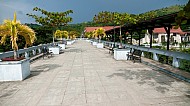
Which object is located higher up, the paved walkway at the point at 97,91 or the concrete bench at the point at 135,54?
the concrete bench at the point at 135,54

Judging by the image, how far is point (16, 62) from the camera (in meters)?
7.37

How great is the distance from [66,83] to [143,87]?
2810 mm

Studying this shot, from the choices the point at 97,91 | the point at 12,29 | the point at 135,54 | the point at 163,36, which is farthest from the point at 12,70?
the point at 163,36

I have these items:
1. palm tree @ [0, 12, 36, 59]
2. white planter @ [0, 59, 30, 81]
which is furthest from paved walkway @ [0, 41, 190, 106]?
palm tree @ [0, 12, 36, 59]

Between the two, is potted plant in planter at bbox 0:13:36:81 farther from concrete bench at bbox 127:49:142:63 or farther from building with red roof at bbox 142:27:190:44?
building with red roof at bbox 142:27:190:44

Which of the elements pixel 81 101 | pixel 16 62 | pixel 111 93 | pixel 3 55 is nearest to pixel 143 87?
pixel 111 93

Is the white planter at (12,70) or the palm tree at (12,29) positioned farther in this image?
the palm tree at (12,29)

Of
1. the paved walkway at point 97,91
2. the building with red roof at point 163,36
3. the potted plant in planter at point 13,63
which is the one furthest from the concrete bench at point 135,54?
the building with red roof at point 163,36

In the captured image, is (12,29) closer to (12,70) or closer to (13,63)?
(13,63)

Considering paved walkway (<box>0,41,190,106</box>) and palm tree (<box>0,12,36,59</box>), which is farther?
palm tree (<box>0,12,36,59</box>)

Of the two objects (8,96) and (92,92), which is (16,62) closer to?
(8,96)

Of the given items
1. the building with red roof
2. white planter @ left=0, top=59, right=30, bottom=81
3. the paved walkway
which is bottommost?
the paved walkway

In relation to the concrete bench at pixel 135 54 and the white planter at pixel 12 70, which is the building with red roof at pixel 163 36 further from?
the white planter at pixel 12 70

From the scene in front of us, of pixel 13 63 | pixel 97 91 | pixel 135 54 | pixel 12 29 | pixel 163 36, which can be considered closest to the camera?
pixel 97 91
